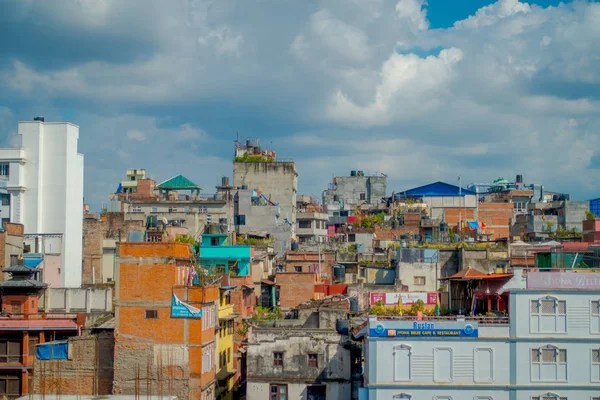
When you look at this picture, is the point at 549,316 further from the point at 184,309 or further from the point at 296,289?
the point at 296,289

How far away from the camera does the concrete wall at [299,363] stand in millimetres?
51438

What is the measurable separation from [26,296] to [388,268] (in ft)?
105

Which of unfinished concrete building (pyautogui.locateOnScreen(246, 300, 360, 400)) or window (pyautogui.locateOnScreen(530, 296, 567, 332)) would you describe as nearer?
window (pyautogui.locateOnScreen(530, 296, 567, 332))

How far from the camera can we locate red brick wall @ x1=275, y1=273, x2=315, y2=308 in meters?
72.8

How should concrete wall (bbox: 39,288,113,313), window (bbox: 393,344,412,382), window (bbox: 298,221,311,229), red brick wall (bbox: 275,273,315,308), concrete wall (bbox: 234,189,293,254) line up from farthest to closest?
window (bbox: 298,221,311,229), concrete wall (bbox: 234,189,293,254), red brick wall (bbox: 275,273,315,308), concrete wall (bbox: 39,288,113,313), window (bbox: 393,344,412,382)

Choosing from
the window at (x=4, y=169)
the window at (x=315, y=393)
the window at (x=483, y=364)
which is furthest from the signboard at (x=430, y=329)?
the window at (x=4, y=169)

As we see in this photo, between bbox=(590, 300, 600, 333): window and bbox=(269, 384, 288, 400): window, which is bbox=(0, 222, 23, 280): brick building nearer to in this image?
bbox=(269, 384, 288, 400): window

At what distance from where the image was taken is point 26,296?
6084cm

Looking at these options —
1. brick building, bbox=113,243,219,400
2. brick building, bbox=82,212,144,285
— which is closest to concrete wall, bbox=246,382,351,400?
brick building, bbox=113,243,219,400

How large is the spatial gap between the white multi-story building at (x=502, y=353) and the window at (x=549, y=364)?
5 cm

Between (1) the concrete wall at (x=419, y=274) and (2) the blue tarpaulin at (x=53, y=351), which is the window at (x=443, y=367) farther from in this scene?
(1) the concrete wall at (x=419, y=274)

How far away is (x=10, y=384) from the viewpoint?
56.6 metres

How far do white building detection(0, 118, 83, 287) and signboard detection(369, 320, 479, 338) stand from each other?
42.1 metres

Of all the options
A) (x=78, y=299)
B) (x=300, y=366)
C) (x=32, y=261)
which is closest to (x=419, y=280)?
(x=78, y=299)
